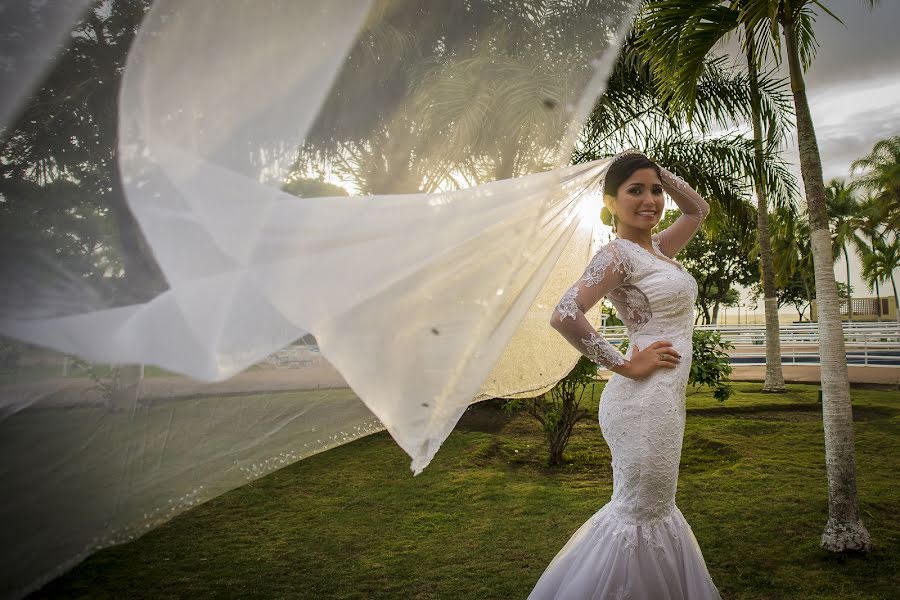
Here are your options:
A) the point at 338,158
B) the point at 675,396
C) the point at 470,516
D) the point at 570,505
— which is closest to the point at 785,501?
the point at 570,505

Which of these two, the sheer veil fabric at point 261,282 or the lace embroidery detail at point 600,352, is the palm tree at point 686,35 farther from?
the lace embroidery detail at point 600,352

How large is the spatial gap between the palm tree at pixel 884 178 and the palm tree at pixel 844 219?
4226mm

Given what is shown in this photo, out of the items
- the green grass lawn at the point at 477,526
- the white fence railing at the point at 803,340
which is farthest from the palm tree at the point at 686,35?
the white fence railing at the point at 803,340

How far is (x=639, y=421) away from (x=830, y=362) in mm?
2567

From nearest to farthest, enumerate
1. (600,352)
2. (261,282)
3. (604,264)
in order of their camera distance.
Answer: (261,282) < (600,352) < (604,264)

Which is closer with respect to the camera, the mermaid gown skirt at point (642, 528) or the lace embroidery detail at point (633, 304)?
the mermaid gown skirt at point (642, 528)

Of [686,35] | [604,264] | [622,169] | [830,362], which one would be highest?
[686,35]

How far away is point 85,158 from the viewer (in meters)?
2.18

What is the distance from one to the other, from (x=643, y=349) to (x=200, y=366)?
177 cm

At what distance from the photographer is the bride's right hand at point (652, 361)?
269 centimetres

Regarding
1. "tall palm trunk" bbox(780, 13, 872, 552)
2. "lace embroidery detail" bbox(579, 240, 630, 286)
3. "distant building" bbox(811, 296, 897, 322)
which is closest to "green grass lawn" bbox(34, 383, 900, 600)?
"tall palm trunk" bbox(780, 13, 872, 552)

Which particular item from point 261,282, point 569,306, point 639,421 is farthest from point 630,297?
point 261,282

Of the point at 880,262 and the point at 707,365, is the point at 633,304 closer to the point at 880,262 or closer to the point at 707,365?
the point at 707,365

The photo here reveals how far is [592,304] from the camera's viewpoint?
270cm
